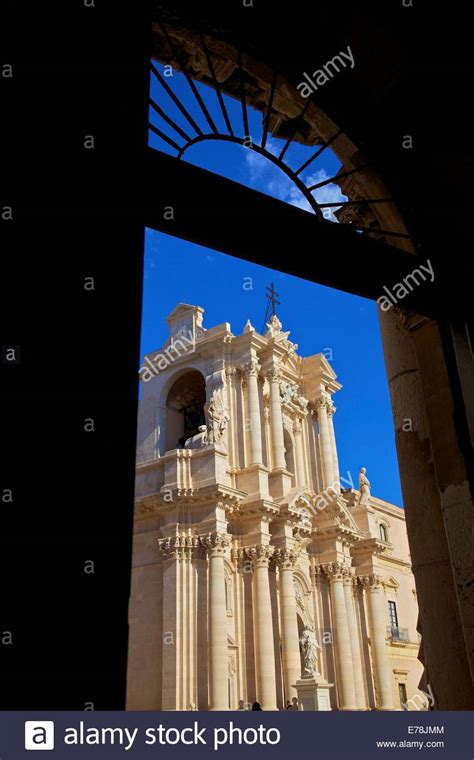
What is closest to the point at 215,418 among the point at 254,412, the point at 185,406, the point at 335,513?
the point at 254,412

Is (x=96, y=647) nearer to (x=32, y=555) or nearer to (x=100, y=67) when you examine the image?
(x=32, y=555)

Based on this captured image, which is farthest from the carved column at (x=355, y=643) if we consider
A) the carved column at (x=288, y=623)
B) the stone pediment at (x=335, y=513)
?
the carved column at (x=288, y=623)

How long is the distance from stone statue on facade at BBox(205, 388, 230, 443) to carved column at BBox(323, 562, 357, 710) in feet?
24.4

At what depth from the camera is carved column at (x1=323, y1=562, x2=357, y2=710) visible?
2470 centimetres

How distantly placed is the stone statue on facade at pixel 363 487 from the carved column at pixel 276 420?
21.8ft

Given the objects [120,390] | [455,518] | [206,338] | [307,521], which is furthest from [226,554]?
[120,390]

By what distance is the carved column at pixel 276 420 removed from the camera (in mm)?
25906

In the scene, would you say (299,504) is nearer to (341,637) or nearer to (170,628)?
(341,637)

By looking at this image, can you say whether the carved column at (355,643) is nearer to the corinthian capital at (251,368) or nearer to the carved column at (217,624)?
the carved column at (217,624)

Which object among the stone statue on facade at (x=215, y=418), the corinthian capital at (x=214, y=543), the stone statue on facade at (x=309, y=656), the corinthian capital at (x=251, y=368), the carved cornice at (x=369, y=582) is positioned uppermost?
the corinthian capital at (x=251, y=368)

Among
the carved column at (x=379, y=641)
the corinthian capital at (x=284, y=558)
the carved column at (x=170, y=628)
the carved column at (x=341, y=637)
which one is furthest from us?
the carved column at (x=379, y=641)

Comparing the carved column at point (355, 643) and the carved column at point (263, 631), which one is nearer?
the carved column at point (263, 631)

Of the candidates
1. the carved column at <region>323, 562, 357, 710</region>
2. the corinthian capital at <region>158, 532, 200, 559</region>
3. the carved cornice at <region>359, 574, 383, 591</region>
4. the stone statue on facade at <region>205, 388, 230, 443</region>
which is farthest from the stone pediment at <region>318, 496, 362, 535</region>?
the corinthian capital at <region>158, 532, 200, 559</region>

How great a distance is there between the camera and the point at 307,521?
83.2 ft
